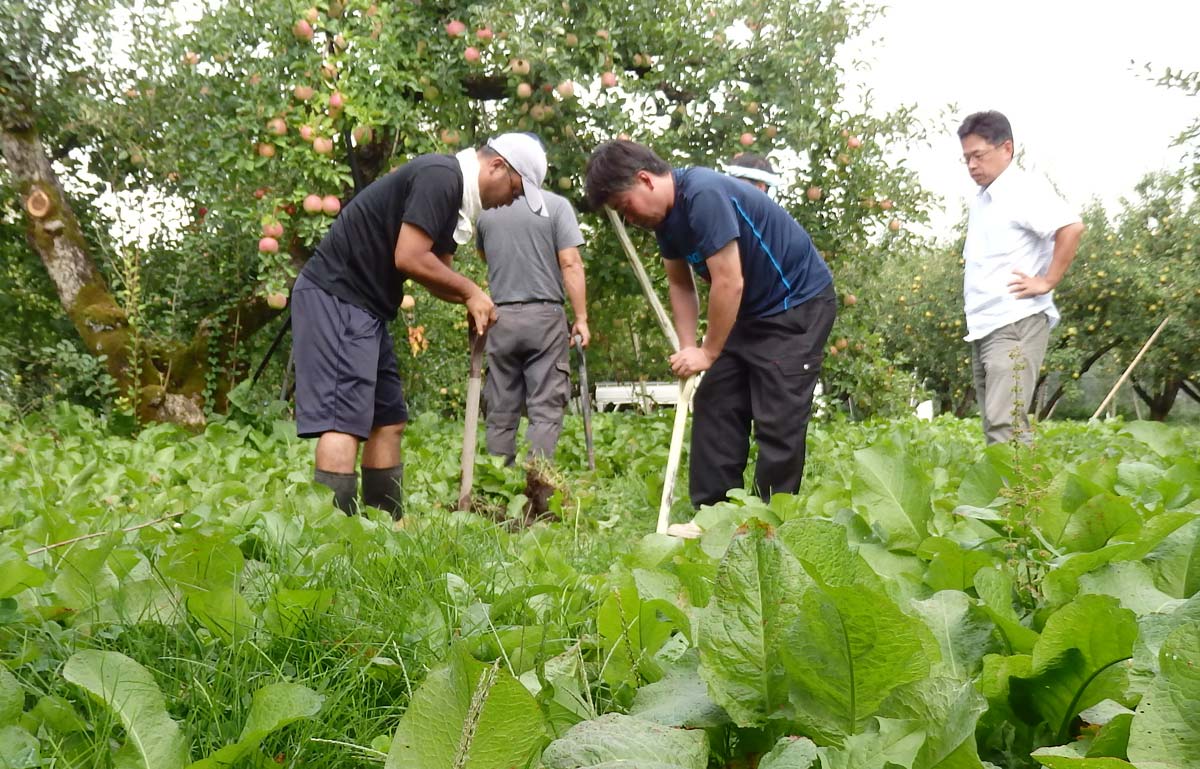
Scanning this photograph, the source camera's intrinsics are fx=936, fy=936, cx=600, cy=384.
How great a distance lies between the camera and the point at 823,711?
86 centimetres

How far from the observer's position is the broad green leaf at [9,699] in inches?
44.1

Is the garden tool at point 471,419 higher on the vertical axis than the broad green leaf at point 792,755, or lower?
lower

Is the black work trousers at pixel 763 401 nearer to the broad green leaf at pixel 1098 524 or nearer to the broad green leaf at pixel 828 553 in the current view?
the broad green leaf at pixel 1098 524

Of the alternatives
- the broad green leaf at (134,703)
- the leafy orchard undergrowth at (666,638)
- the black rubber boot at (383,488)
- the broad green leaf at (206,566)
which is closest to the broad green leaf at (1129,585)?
the leafy orchard undergrowth at (666,638)

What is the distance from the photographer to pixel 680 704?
3.12ft

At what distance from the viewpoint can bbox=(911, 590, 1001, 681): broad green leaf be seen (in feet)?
3.20

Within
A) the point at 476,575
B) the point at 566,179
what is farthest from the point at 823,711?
the point at 566,179

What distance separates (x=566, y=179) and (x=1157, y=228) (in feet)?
72.1

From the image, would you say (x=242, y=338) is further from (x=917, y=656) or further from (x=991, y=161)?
(x=917, y=656)

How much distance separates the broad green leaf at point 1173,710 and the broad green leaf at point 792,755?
0.23 m

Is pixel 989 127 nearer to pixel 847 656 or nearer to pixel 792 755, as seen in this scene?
pixel 847 656

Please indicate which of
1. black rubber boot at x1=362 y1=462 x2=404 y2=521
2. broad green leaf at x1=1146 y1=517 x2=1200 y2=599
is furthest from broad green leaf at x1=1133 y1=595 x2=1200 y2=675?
black rubber boot at x1=362 y1=462 x2=404 y2=521

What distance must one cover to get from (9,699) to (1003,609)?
3.85 feet

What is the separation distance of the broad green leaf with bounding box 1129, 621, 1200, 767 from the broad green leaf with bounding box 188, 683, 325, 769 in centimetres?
86
